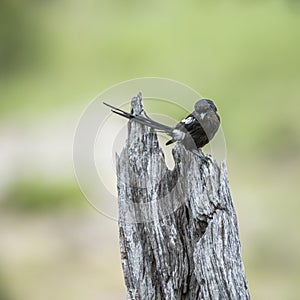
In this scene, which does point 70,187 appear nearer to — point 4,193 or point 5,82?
point 4,193

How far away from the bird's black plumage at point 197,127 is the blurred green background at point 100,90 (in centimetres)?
232

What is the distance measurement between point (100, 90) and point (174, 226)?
10.2ft

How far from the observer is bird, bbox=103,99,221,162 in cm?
214

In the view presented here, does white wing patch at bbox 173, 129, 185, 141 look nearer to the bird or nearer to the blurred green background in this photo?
the bird

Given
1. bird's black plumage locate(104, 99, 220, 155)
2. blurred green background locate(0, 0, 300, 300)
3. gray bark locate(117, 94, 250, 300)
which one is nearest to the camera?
gray bark locate(117, 94, 250, 300)

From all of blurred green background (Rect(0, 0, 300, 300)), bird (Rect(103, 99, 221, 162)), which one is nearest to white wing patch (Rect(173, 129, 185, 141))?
bird (Rect(103, 99, 221, 162))

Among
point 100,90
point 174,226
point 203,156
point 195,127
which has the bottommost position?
point 174,226

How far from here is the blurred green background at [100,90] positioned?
4770 mm

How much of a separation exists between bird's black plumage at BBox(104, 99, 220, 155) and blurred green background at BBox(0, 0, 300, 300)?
7.62 feet

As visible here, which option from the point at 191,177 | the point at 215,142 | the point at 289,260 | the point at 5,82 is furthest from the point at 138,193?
the point at 5,82

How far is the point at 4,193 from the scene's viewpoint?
531 cm

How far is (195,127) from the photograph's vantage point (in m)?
2.26

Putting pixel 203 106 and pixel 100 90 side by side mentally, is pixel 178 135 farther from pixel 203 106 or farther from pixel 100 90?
pixel 100 90

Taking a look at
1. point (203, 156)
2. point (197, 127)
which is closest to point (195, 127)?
point (197, 127)
